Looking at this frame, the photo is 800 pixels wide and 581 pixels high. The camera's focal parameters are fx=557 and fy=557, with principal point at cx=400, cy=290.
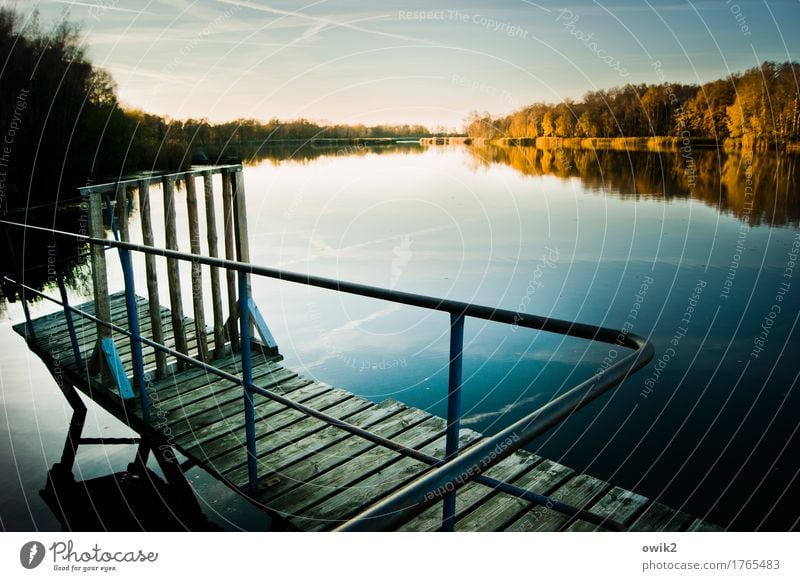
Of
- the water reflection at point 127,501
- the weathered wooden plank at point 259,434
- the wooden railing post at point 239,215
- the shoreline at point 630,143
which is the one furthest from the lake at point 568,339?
the shoreline at point 630,143

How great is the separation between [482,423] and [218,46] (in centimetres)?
429

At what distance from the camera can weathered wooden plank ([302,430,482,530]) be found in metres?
2.62

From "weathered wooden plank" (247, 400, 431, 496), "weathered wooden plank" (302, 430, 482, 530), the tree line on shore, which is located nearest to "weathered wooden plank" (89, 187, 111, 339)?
"weathered wooden plank" (247, 400, 431, 496)

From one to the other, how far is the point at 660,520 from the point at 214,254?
10.8 ft

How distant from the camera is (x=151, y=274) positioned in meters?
4.07

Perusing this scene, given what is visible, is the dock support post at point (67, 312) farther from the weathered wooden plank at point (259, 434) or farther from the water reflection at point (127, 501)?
the weathered wooden plank at point (259, 434)

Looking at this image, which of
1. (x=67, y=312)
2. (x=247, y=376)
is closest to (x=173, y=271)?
(x=67, y=312)

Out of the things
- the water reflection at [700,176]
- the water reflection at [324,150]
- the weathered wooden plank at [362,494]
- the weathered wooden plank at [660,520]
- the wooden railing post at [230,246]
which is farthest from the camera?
the water reflection at [324,150]

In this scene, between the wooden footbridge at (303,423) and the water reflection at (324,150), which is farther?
the water reflection at (324,150)

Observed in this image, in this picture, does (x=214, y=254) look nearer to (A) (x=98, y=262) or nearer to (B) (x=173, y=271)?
(B) (x=173, y=271)

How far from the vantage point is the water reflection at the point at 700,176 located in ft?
49.9

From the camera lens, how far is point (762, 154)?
2902cm
